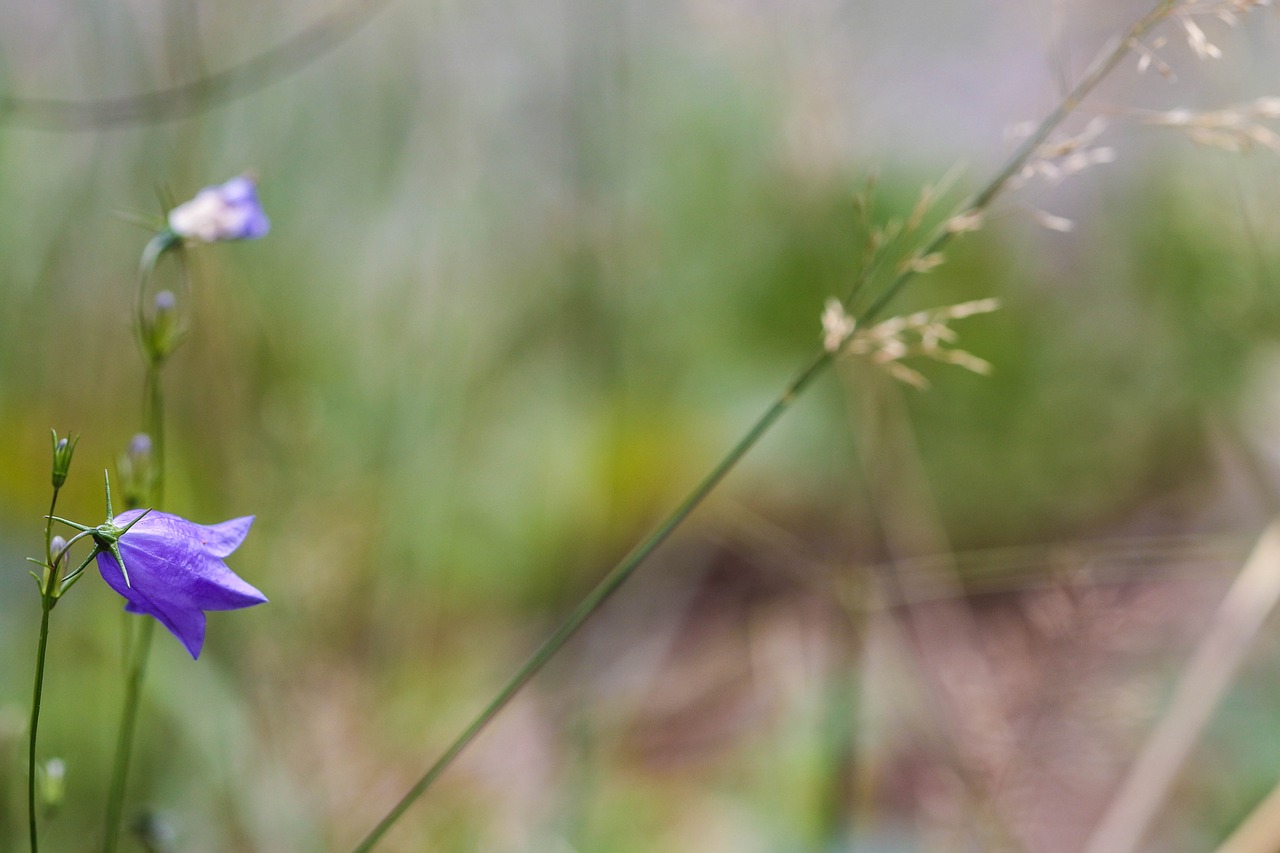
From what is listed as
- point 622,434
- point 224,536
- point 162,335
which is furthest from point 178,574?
point 622,434

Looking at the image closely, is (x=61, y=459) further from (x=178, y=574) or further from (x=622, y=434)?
(x=622, y=434)

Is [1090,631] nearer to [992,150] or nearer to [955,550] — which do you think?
[955,550]

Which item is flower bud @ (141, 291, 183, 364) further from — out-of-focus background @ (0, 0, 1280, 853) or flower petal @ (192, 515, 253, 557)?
out-of-focus background @ (0, 0, 1280, 853)

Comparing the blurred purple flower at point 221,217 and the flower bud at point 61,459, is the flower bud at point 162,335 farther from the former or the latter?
the flower bud at point 61,459

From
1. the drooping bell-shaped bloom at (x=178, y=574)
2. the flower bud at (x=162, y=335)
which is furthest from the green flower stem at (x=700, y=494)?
the flower bud at (x=162, y=335)

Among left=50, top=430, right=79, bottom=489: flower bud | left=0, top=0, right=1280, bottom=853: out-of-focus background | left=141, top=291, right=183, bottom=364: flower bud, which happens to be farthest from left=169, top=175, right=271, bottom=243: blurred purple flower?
left=0, top=0, right=1280, bottom=853: out-of-focus background

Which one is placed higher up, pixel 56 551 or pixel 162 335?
pixel 162 335
